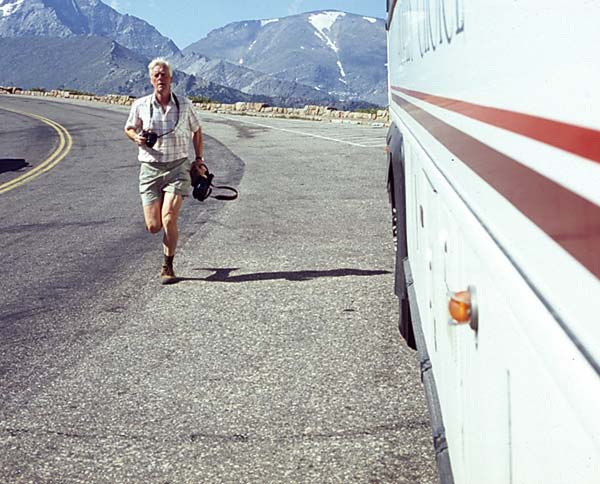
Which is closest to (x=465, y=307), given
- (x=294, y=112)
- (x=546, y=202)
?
(x=546, y=202)

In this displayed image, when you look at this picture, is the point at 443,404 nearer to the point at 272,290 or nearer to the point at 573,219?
the point at 573,219

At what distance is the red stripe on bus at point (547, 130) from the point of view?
54.4 inches

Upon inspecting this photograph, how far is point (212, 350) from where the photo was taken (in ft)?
20.6

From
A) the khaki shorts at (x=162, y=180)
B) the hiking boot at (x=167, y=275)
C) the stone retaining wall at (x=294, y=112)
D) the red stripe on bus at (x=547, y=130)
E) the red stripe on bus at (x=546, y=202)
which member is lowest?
the hiking boot at (x=167, y=275)

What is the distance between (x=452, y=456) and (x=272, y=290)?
484 cm

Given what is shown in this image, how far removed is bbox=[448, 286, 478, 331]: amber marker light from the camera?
2484mm

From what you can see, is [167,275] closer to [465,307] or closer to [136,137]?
[136,137]

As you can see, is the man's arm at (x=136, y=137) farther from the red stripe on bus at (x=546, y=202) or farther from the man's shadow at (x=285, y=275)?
the red stripe on bus at (x=546, y=202)

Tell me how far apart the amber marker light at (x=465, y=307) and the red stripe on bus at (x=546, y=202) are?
346 millimetres

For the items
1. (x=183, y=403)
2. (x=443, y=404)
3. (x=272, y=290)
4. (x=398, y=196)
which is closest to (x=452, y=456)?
(x=443, y=404)

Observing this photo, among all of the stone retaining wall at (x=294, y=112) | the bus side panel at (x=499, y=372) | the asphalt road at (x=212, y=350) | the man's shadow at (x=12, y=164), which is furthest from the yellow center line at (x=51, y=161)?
the bus side panel at (x=499, y=372)

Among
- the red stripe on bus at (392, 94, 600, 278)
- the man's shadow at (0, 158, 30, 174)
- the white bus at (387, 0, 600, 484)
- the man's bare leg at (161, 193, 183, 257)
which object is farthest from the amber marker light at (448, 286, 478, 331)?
the man's shadow at (0, 158, 30, 174)

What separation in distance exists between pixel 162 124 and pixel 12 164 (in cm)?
1418

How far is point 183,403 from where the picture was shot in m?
5.27
